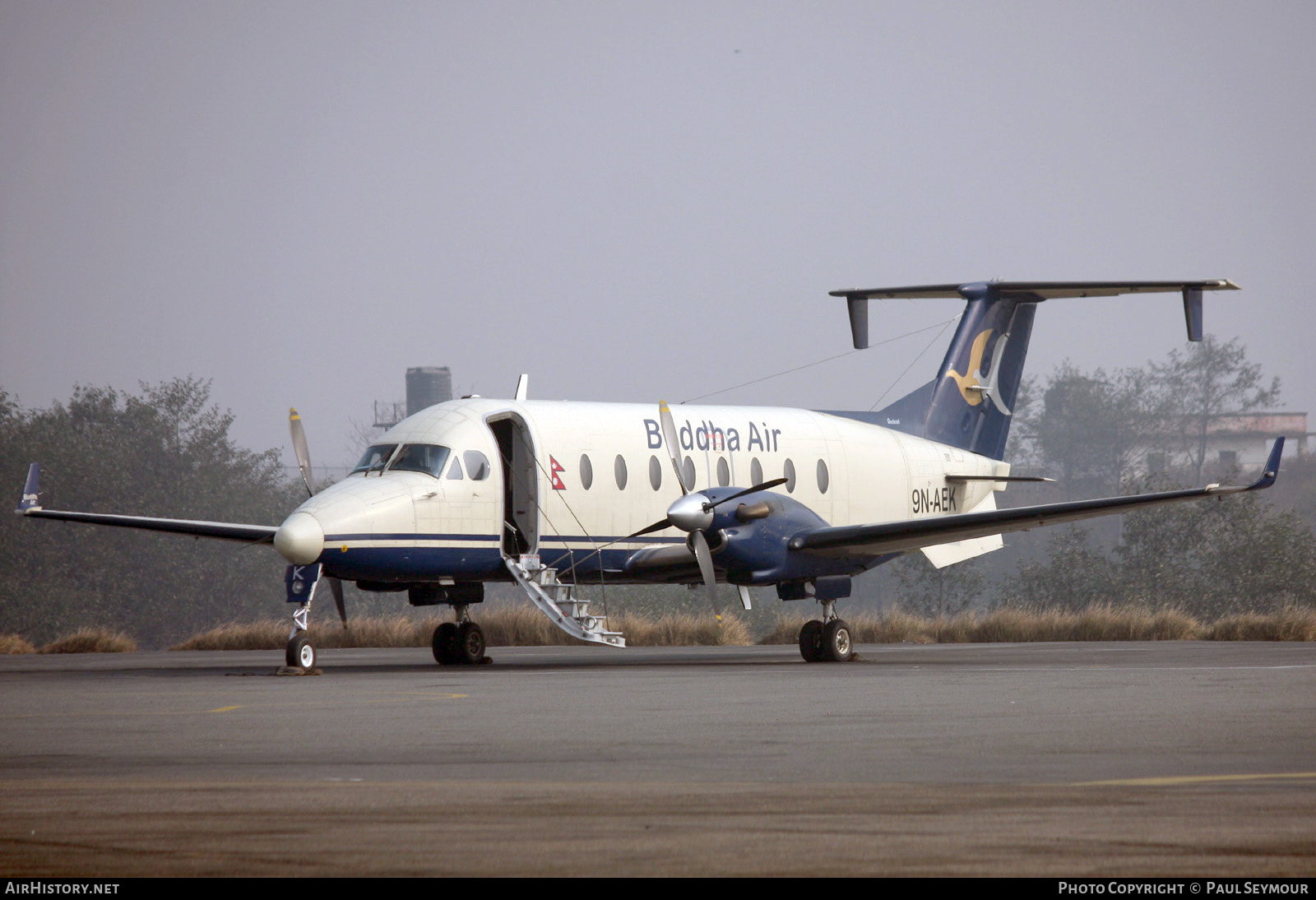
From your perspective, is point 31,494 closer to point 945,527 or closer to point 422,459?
point 422,459

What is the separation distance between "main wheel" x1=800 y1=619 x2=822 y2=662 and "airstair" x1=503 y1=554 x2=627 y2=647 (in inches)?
105

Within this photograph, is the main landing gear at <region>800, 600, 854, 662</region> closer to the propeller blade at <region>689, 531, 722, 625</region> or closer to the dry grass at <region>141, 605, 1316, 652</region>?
the propeller blade at <region>689, 531, 722, 625</region>

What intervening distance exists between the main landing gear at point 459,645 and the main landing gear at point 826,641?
4.70m

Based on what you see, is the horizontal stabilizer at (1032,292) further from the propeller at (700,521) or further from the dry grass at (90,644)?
the dry grass at (90,644)

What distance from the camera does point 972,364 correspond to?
1111 inches

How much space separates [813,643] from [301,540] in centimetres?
741

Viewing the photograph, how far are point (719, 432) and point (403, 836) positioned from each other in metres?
18.0

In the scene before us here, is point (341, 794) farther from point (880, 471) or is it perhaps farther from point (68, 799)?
point (880, 471)

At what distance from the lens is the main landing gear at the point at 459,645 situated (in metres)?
22.1

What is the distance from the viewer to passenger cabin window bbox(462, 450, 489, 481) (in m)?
21.3

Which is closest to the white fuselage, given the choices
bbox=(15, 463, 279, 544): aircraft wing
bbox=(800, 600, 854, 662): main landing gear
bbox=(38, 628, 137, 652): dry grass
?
bbox=(15, 463, 279, 544): aircraft wing

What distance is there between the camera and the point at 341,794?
770 centimetres

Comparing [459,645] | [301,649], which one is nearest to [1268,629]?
[459,645]
